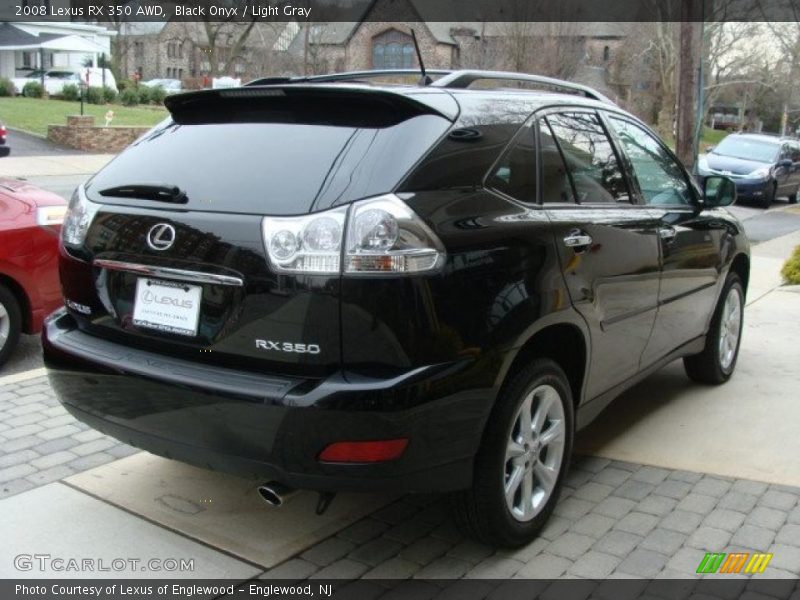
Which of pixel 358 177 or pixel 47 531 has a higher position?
pixel 358 177

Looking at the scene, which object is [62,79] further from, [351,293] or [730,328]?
[351,293]

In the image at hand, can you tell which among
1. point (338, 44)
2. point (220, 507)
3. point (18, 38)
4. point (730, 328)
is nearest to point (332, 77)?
point (220, 507)

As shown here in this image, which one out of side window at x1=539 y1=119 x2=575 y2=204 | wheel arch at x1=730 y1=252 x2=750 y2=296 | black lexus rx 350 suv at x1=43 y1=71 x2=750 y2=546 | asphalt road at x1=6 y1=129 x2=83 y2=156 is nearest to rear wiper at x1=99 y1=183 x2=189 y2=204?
black lexus rx 350 suv at x1=43 y1=71 x2=750 y2=546

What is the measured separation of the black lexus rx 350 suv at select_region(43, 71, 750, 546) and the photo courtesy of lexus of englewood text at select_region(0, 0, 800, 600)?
0.01 meters

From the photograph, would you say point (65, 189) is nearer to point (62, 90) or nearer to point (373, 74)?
→ point (373, 74)

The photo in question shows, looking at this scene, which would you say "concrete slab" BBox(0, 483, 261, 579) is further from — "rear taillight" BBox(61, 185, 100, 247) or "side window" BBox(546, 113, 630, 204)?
"side window" BBox(546, 113, 630, 204)

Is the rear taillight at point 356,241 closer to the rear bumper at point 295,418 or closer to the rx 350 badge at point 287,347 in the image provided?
the rx 350 badge at point 287,347

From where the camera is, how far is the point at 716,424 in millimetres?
5016

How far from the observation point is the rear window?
2.92 m

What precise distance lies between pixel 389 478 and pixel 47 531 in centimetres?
155

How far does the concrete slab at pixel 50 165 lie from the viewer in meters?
21.3

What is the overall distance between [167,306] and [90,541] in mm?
1068

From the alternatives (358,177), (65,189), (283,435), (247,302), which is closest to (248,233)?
(247,302)

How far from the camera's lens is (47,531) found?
3506mm
